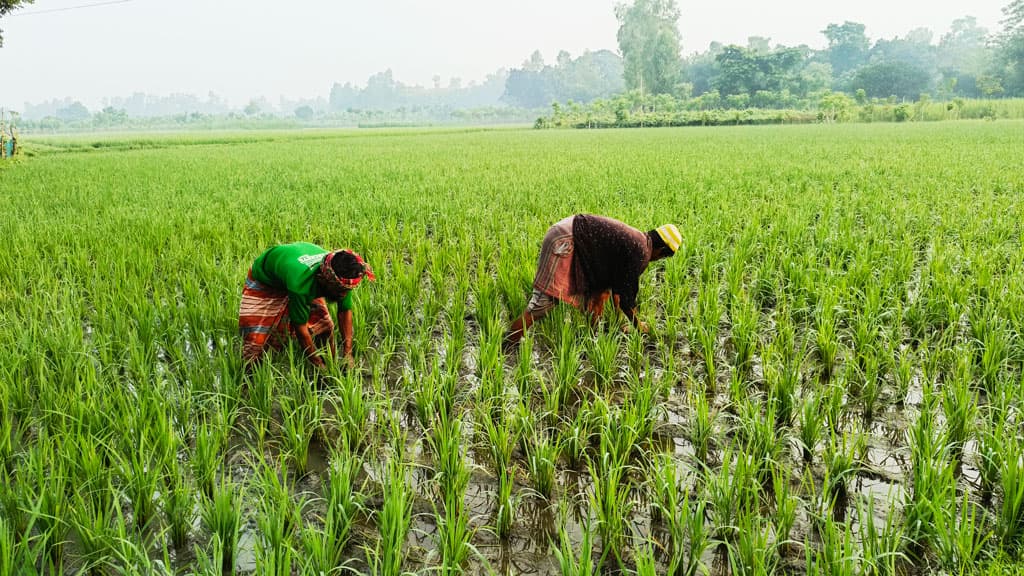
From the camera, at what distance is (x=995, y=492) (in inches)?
75.8

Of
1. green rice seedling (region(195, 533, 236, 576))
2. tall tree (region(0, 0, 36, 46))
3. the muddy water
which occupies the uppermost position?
tall tree (region(0, 0, 36, 46))

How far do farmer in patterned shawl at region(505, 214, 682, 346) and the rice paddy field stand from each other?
210 millimetres

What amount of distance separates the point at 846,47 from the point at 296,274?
8836 cm

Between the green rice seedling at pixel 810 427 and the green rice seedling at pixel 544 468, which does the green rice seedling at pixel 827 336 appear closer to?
the green rice seedling at pixel 810 427

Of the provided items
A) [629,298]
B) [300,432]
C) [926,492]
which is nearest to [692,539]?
[926,492]

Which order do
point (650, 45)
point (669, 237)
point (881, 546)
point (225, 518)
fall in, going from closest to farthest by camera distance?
point (881, 546), point (225, 518), point (669, 237), point (650, 45)

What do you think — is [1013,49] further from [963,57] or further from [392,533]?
[392,533]

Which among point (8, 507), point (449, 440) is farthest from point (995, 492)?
point (8, 507)

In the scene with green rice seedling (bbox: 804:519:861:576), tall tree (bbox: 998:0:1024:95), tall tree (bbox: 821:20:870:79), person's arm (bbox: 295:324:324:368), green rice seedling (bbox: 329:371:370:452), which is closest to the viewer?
green rice seedling (bbox: 804:519:861:576)

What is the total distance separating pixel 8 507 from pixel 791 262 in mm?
4076

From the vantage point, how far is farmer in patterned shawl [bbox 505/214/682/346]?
3.06 meters

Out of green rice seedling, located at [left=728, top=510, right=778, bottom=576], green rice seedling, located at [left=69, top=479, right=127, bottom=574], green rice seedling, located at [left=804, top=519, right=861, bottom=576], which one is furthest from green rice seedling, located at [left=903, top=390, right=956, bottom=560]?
green rice seedling, located at [left=69, top=479, right=127, bottom=574]

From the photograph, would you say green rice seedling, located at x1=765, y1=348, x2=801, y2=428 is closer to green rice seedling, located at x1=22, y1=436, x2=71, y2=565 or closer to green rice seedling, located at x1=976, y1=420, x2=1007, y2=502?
green rice seedling, located at x1=976, y1=420, x2=1007, y2=502

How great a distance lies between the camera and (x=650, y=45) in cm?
6275
